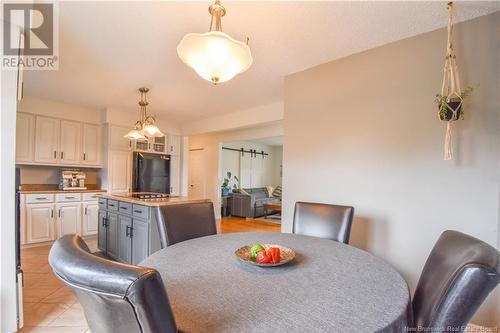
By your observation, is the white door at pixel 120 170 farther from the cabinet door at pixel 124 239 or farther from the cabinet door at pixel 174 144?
the cabinet door at pixel 124 239

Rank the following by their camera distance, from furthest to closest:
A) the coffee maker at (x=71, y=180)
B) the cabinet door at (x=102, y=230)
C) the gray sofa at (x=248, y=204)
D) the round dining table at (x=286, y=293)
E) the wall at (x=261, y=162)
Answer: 1. the wall at (x=261, y=162)
2. the gray sofa at (x=248, y=204)
3. the coffee maker at (x=71, y=180)
4. the cabinet door at (x=102, y=230)
5. the round dining table at (x=286, y=293)

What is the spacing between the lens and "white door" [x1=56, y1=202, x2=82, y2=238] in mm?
3848

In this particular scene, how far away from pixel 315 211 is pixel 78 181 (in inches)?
166

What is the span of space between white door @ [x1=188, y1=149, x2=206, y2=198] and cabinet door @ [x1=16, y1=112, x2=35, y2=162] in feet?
11.6

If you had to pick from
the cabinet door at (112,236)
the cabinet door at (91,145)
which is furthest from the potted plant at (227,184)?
the cabinet door at (112,236)

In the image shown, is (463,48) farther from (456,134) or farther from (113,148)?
(113,148)

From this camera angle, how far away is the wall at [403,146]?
1.71 metres

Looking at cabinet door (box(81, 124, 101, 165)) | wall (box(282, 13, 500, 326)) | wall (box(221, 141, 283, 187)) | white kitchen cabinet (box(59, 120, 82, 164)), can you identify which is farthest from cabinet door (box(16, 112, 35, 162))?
wall (box(221, 141, 283, 187))

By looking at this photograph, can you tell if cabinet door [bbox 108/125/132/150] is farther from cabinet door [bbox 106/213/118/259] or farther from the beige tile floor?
the beige tile floor

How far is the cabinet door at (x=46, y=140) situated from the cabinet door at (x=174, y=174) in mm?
2010

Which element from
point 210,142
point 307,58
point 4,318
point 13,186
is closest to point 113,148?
point 210,142

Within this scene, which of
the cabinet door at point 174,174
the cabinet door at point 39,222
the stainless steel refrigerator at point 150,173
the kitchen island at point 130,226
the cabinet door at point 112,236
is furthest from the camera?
the cabinet door at point 174,174

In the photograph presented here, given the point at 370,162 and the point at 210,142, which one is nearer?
the point at 370,162

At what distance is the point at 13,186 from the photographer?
170 centimetres
